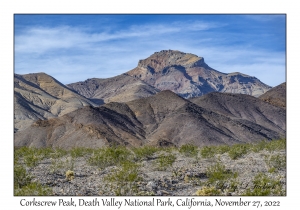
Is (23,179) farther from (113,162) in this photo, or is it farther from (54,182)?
(113,162)

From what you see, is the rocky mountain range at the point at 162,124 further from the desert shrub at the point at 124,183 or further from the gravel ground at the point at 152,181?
the desert shrub at the point at 124,183

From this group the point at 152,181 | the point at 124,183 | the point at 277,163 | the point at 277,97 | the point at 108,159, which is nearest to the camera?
the point at 124,183

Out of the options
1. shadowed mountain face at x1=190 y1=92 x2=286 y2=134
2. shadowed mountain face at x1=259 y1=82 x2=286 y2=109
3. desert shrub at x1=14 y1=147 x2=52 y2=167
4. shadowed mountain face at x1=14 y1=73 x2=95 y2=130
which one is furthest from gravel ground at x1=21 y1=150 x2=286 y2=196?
shadowed mountain face at x1=14 y1=73 x2=95 y2=130

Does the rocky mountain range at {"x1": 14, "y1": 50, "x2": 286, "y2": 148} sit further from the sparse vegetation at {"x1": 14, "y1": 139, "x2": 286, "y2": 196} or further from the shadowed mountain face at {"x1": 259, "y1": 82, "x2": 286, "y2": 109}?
the sparse vegetation at {"x1": 14, "y1": 139, "x2": 286, "y2": 196}

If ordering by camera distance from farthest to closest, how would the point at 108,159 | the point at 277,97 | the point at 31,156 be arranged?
the point at 277,97
the point at 31,156
the point at 108,159

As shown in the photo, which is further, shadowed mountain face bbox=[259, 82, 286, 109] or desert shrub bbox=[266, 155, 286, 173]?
shadowed mountain face bbox=[259, 82, 286, 109]

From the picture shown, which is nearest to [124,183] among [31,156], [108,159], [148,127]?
[108,159]

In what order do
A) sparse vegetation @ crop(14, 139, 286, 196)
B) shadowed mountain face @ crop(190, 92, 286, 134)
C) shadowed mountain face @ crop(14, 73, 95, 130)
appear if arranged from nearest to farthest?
sparse vegetation @ crop(14, 139, 286, 196), shadowed mountain face @ crop(190, 92, 286, 134), shadowed mountain face @ crop(14, 73, 95, 130)

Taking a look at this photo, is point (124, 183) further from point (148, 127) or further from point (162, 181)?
point (148, 127)
